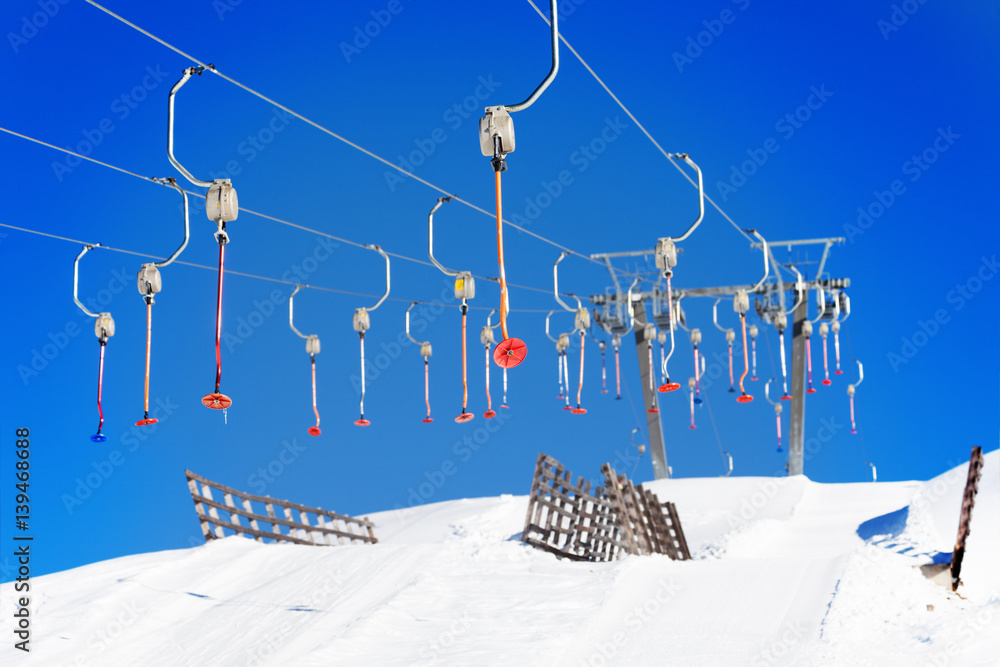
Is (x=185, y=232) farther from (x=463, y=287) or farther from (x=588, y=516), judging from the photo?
(x=588, y=516)

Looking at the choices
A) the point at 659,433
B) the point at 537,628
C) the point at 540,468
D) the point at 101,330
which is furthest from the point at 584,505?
the point at 659,433

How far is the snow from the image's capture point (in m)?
7.45

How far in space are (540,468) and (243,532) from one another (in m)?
4.35

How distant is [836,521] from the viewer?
56.1 ft

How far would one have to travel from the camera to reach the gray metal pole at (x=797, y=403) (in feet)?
71.0

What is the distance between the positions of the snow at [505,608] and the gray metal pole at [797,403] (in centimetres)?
945

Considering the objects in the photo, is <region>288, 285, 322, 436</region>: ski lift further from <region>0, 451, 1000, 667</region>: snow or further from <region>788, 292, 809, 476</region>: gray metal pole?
<region>788, 292, 809, 476</region>: gray metal pole

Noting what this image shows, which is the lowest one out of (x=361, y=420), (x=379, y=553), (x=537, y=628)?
(x=537, y=628)

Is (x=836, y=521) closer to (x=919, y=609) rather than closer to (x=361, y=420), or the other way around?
(x=919, y=609)

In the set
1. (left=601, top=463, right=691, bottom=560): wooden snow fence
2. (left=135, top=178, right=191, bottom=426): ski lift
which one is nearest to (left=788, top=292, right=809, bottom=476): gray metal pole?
(left=601, top=463, right=691, bottom=560): wooden snow fence

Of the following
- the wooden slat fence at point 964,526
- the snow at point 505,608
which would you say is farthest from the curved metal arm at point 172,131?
the wooden slat fence at point 964,526

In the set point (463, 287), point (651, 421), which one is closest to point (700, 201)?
point (463, 287)

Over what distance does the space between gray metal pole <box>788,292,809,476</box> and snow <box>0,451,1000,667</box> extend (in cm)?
945

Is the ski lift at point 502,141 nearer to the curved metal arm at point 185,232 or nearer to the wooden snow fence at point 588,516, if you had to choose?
the curved metal arm at point 185,232
